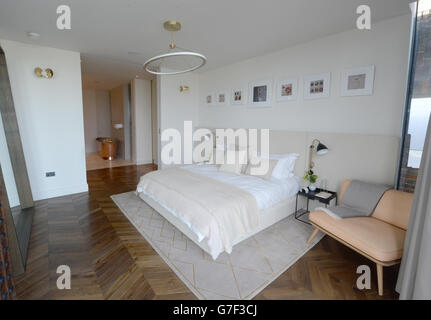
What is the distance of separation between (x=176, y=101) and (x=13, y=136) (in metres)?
3.07

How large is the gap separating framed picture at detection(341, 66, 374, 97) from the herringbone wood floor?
195cm

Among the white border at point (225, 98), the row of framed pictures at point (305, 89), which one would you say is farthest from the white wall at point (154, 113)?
the white border at point (225, 98)

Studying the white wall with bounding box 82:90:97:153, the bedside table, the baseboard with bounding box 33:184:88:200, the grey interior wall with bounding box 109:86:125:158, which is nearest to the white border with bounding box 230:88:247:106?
the bedside table

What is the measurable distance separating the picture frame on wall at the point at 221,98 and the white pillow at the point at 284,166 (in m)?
1.98

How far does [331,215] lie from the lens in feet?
7.32

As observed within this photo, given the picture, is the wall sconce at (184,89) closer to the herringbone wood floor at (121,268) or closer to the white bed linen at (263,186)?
the white bed linen at (263,186)

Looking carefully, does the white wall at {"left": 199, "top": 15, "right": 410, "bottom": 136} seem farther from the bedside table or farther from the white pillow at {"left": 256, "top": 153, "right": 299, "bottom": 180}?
the bedside table

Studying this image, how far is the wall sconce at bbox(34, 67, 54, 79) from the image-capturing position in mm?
3425

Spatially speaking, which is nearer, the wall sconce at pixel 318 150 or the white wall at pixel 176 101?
the wall sconce at pixel 318 150

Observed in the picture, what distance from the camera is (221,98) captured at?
484cm

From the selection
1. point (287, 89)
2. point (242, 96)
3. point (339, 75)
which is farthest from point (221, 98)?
point (339, 75)

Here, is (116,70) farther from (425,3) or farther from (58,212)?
(425,3)

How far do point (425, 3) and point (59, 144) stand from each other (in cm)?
553

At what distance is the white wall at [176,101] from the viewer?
15.9ft
